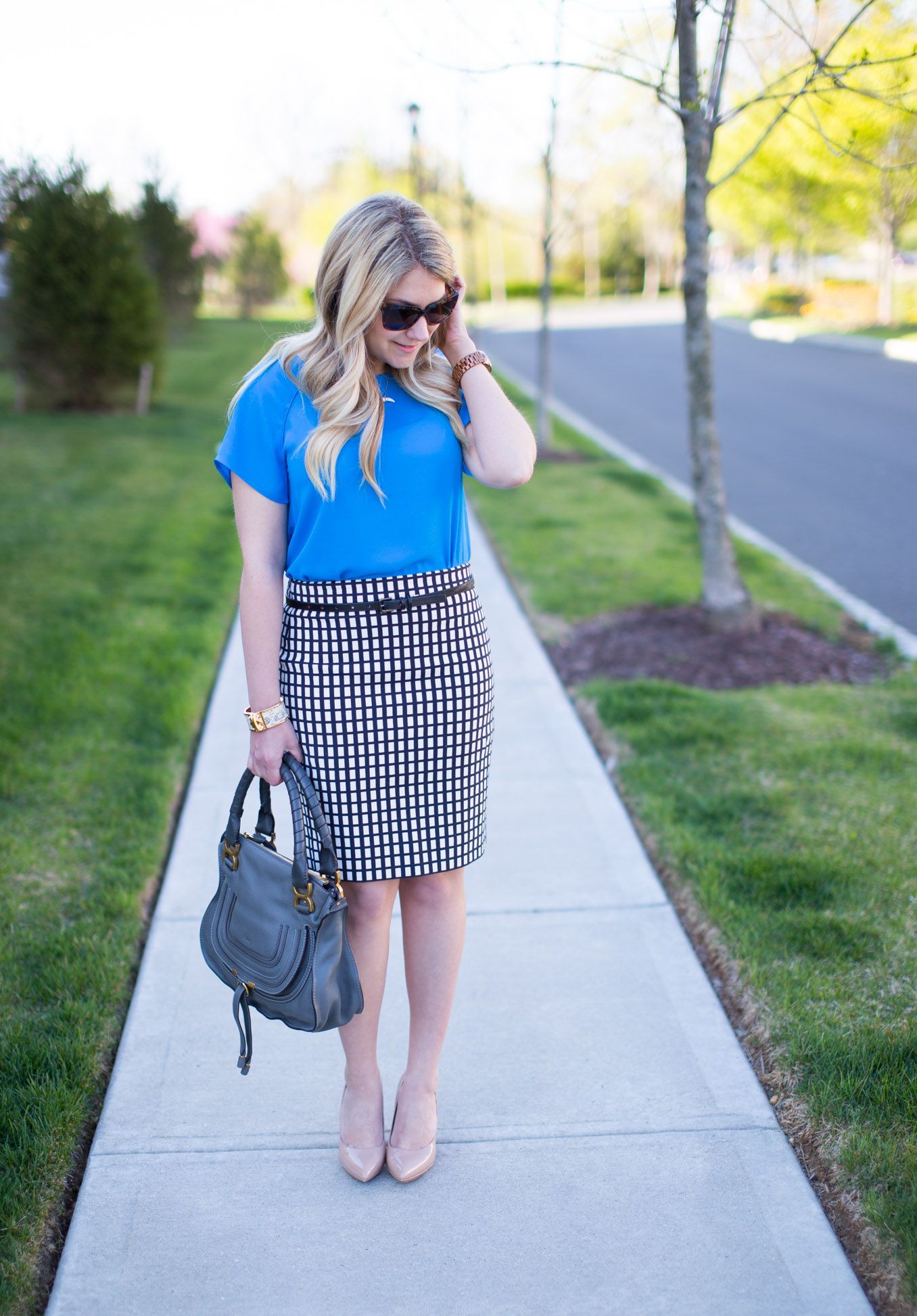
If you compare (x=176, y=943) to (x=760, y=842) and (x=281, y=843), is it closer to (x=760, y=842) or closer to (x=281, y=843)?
(x=281, y=843)

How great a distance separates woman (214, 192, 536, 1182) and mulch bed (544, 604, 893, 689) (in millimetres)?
2975

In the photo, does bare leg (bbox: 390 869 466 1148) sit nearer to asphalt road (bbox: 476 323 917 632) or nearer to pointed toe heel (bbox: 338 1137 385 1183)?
pointed toe heel (bbox: 338 1137 385 1183)

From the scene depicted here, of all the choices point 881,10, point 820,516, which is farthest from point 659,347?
point 881,10

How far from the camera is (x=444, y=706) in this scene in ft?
6.79

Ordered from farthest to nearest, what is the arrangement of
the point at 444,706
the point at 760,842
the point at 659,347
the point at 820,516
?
the point at 659,347
the point at 820,516
the point at 760,842
the point at 444,706

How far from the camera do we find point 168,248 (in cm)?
2430

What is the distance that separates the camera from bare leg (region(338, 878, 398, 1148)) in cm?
214

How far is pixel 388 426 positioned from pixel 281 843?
1932 millimetres

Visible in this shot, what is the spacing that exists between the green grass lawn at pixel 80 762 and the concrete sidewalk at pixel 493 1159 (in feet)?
0.30

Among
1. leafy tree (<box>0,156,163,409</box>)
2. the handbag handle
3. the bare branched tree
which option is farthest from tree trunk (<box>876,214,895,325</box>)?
the handbag handle

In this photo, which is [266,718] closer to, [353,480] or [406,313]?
[353,480]

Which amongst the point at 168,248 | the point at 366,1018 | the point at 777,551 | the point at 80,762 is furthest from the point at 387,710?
the point at 168,248

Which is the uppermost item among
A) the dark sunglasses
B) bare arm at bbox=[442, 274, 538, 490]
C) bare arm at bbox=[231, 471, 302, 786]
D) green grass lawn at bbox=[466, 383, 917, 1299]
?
the dark sunglasses

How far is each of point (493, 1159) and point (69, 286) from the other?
559 inches
